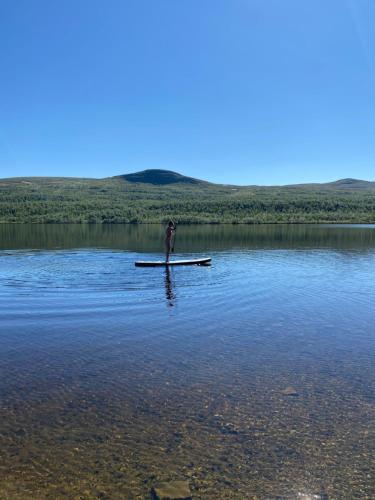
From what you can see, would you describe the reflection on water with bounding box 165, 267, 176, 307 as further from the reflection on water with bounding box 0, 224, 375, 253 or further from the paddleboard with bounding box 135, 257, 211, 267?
the reflection on water with bounding box 0, 224, 375, 253

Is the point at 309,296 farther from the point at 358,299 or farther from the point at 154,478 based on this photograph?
the point at 154,478

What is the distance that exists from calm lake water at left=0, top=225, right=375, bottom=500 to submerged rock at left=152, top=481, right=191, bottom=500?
0.15m

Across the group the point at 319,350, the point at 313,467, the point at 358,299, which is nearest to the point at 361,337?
the point at 319,350

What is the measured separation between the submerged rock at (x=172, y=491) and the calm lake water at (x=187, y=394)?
0.15 m

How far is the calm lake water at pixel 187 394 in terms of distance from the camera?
24.9 feet

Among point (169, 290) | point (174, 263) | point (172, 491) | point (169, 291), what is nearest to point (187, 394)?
point (172, 491)

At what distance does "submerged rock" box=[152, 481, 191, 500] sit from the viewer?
23.0 feet

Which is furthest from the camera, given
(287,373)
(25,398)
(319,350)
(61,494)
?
(319,350)

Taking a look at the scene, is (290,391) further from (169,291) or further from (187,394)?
(169,291)

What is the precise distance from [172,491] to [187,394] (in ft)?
11.6

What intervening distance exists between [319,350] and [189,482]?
7675mm

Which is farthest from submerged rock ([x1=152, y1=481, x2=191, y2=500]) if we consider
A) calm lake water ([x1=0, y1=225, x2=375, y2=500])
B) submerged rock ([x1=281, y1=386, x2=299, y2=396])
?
submerged rock ([x1=281, y1=386, x2=299, y2=396])

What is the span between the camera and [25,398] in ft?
34.0

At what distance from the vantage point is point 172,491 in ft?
23.5
